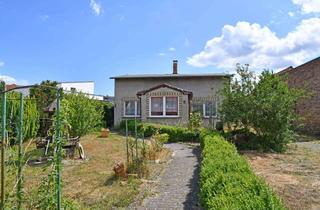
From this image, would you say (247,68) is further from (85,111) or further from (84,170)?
(84,170)

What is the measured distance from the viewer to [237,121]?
1692 centimetres

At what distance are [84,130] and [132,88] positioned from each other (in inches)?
715

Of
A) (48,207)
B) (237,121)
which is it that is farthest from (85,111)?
(48,207)

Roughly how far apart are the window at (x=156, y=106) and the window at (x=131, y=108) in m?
2.79

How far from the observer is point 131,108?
31312 mm

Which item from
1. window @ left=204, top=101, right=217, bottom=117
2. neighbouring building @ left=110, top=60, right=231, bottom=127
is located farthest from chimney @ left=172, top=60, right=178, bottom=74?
window @ left=204, top=101, right=217, bottom=117

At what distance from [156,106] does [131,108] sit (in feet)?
12.9

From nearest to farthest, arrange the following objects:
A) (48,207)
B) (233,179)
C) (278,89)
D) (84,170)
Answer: (48,207), (233,179), (84,170), (278,89)

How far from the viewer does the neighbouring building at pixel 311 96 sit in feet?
79.4

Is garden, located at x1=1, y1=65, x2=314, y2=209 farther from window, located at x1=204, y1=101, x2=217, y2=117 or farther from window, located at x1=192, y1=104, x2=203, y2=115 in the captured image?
window, located at x1=204, y1=101, x2=217, y2=117

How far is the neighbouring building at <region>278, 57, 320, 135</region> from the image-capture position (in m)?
24.2

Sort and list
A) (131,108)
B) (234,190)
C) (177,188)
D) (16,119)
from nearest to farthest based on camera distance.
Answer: (234,190) < (16,119) < (177,188) < (131,108)

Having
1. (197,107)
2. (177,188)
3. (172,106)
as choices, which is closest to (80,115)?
(177,188)

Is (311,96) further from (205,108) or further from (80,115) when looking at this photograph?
(80,115)
